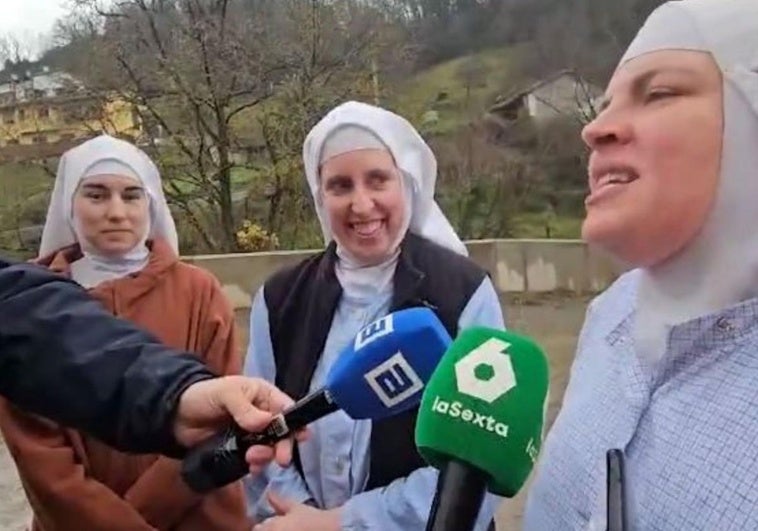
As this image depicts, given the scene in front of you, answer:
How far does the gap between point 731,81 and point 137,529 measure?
1.78 meters

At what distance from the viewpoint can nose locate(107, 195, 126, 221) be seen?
3.01 meters

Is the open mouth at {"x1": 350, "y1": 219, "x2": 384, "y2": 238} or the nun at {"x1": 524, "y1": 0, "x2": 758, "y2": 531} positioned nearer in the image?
the nun at {"x1": 524, "y1": 0, "x2": 758, "y2": 531}

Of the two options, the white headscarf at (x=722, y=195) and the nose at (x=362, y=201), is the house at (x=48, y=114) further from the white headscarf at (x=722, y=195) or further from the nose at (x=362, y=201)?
the white headscarf at (x=722, y=195)

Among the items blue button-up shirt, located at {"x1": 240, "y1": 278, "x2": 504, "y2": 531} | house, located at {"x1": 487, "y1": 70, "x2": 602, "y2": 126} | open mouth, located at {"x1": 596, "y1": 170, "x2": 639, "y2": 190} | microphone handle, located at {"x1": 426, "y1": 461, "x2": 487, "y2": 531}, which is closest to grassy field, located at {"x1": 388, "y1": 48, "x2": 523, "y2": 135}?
house, located at {"x1": 487, "y1": 70, "x2": 602, "y2": 126}

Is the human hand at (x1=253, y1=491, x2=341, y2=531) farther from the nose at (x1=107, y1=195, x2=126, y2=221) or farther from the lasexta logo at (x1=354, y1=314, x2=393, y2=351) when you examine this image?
the nose at (x1=107, y1=195, x2=126, y2=221)

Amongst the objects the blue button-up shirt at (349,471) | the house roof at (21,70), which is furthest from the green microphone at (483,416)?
the house roof at (21,70)

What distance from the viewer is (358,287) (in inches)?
102

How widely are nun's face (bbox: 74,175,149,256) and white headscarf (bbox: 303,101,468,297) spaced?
Result: 586mm

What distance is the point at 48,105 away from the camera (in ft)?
51.8

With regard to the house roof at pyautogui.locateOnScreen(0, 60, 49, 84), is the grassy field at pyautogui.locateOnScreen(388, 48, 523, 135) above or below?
below

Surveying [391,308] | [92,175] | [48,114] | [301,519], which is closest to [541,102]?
[48,114]

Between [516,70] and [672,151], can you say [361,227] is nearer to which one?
[672,151]

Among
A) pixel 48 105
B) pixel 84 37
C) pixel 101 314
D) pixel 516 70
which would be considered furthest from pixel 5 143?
pixel 101 314

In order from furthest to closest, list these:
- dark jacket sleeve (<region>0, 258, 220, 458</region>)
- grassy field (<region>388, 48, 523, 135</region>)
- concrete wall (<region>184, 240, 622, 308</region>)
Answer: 1. grassy field (<region>388, 48, 523, 135</region>)
2. concrete wall (<region>184, 240, 622, 308</region>)
3. dark jacket sleeve (<region>0, 258, 220, 458</region>)
